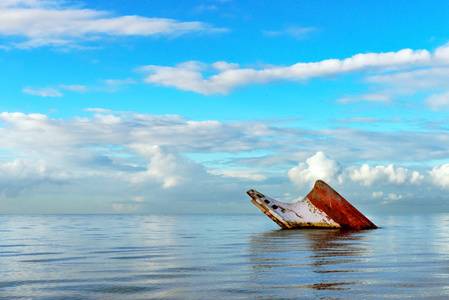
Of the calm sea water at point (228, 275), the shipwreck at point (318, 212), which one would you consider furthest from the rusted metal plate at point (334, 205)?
the calm sea water at point (228, 275)

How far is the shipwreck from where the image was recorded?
25594mm

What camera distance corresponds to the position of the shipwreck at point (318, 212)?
25594mm

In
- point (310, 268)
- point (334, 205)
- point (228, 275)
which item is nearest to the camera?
point (228, 275)

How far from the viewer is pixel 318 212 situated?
25.8 metres

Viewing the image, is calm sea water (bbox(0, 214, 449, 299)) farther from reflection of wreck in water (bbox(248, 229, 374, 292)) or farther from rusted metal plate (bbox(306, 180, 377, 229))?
rusted metal plate (bbox(306, 180, 377, 229))

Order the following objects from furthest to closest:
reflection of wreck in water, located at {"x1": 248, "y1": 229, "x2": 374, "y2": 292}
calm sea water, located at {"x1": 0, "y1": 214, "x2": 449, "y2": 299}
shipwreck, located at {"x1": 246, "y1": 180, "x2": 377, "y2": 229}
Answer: shipwreck, located at {"x1": 246, "y1": 180, "x2": 377, "y2": 229}, reflection of wreck in water, located at {"x1": 248, "y1": 229, "x2": 374, "y2": 292}, calm sea water, located at {"x1": 0, "y1": 214, "x2": 449, "y2": 299}

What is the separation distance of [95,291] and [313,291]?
325cm

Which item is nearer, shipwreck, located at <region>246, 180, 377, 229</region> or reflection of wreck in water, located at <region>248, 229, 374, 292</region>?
reflection of wreck in water, located at <region>248, 229, 374, 292</region>

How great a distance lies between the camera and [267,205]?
86.1ft

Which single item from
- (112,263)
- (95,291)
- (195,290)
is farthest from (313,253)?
(95,291)

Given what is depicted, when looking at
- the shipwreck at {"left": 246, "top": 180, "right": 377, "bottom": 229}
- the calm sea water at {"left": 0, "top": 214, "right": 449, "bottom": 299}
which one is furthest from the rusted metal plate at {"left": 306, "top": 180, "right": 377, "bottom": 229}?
the calm sea water at {"left": 0, "top": 214, "right": 449, "bottom": 299}

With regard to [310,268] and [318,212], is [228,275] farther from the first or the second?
[318,212]

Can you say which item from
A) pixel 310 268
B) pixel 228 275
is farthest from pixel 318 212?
pixel 228 275

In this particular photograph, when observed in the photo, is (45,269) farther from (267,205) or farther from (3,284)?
(267,205)
